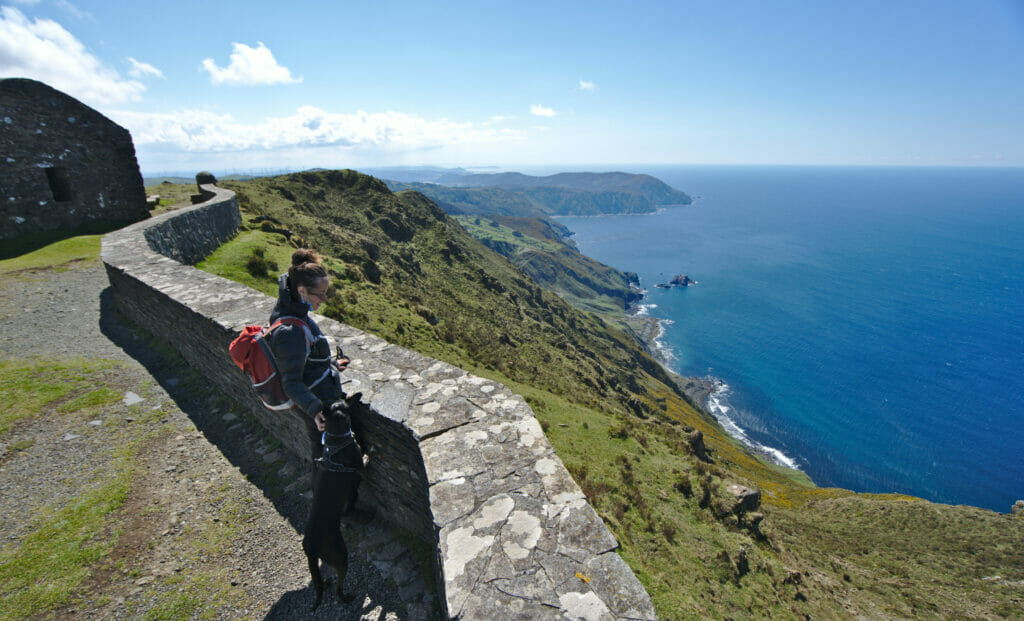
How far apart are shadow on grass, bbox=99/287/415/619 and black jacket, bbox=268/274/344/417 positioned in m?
2.34

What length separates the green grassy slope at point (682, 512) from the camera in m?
11.8

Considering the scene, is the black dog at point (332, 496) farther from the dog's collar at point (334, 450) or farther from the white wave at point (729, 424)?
the white wave at point (729, 424)

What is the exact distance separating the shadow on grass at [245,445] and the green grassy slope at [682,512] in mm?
6508

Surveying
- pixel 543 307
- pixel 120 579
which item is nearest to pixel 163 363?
pixel 120 579

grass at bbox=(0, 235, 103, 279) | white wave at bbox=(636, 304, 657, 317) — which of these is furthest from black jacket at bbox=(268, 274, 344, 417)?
white wave at bbox=(636, 304, 657, 317)

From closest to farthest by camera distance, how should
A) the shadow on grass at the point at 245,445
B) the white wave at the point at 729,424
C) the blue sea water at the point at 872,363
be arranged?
1. the shadow on grass at the point at 245,445
2. the blue sea water at the point at 872,363
3. the white wave at the point at 729,424

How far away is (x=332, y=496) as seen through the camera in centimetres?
463

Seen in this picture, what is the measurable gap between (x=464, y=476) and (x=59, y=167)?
82.6 feet

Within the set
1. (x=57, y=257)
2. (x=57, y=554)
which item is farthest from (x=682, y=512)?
(x=57, y=257)

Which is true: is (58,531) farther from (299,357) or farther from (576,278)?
(576,278)

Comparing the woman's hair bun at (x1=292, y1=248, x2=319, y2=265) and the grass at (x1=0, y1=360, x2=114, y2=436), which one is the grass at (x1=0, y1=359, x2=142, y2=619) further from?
the woman's hair bun at (x1=292, y1=248, x2=319, y2=265)

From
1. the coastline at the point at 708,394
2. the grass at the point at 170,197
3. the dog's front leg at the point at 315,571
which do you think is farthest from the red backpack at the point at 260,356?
the coastline at the point at 708,394

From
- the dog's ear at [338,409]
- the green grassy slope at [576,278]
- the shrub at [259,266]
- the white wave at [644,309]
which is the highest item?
the dog's ear at [338,409]

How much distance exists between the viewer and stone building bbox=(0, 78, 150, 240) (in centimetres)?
1653
